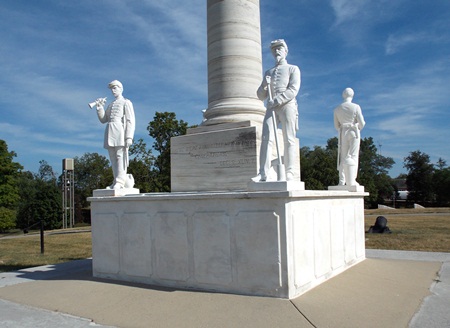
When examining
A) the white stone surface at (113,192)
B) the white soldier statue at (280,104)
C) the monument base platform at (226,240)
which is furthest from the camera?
the white stone surface at (113,192)

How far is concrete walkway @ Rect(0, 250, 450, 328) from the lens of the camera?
545cm

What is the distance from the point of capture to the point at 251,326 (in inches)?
206

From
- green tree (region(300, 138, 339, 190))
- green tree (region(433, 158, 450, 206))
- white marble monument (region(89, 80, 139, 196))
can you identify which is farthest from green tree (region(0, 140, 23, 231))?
green tree (region(433, 158, 450, 206))

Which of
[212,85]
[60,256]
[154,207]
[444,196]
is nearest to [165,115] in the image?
[60,256]

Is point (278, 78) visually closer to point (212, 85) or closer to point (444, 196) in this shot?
point (212, 85)

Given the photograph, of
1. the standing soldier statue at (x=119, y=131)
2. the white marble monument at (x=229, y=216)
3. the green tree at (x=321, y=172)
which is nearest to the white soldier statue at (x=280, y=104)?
the white marble monument at (x=229, y=216)

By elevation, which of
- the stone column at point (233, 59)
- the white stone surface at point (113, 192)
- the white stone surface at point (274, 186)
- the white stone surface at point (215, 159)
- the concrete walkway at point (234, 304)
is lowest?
the concrete walkway at point (234, 304)

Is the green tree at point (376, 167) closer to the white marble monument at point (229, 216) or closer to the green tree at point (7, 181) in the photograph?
the green tree at point (7, 181)

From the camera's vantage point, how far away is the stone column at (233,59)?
10367 mm

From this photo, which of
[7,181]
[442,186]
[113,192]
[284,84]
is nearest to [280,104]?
[284,84]

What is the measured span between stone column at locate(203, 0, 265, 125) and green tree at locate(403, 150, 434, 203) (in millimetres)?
63838

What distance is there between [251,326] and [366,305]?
1.84 metres

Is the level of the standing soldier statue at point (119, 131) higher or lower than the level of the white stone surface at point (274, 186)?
higher

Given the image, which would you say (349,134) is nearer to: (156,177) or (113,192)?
(113,192)
